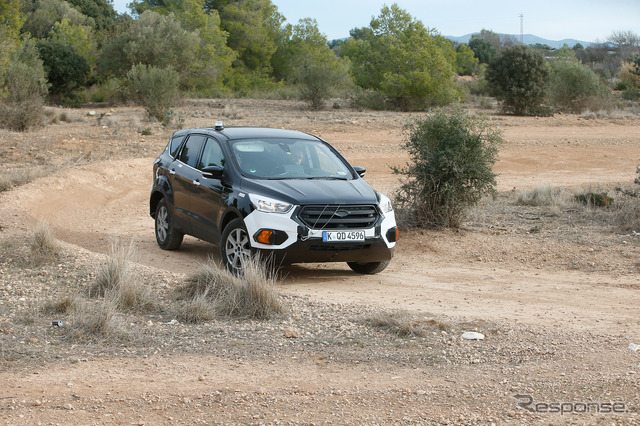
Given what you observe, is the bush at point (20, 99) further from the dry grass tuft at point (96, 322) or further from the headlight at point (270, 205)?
the dry grass tuft at point (96, 322)

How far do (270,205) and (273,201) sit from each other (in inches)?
2.3

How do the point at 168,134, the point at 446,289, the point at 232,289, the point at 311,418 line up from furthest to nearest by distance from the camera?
the point at 168,134, the point at 446,289, the point at 232,289, the point at 311,418

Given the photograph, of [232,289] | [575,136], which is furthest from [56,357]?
[575,136]

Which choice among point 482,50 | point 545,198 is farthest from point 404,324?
point 482,50

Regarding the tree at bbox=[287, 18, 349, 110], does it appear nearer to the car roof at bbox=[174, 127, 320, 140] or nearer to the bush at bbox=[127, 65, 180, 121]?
the bush at bbox=[127, 65, 180, 121]

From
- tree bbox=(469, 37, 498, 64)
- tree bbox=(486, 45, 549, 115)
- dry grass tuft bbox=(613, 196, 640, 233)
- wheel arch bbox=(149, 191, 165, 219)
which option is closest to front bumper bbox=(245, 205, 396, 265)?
wheel arch bbox=(149, 191, 165, 219)

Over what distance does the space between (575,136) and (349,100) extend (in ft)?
47.2

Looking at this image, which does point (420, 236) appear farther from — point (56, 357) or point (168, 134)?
point (168, 134)

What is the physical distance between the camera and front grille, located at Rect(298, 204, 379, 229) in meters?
8.30

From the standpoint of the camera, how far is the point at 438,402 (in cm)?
484

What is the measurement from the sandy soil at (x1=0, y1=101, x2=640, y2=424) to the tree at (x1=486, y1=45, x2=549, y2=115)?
16708 millimetres

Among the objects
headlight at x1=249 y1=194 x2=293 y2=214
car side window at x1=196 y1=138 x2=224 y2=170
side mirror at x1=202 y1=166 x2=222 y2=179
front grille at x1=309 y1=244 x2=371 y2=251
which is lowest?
front grille at x1=309 y1=244 x2=371 y2=251

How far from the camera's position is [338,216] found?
8.41m

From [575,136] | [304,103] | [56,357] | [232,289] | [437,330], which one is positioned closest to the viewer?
[56,357]
